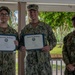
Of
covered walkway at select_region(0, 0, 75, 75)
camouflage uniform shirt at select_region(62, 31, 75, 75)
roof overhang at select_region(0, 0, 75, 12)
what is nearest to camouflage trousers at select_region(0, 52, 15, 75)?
covered walkway at select_region(0, 0, 75, 75)

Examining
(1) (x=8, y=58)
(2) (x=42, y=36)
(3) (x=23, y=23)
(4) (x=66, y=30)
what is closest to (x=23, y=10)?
(3) (x=23, y=23)

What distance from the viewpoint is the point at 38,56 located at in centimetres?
349

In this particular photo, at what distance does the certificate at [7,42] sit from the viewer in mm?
3451

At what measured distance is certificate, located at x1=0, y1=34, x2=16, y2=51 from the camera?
3451 millimetres

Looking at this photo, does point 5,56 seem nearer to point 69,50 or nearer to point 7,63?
point 7,63

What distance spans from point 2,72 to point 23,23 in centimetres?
116

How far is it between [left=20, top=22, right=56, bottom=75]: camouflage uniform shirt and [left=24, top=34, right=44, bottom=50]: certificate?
5 centimetres

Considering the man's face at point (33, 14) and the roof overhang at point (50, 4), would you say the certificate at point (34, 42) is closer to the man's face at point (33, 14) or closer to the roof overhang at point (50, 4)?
the man's face at point (33, 14)

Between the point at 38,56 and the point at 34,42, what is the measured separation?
0.76 ft

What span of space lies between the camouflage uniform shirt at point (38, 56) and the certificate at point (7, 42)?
14 cm

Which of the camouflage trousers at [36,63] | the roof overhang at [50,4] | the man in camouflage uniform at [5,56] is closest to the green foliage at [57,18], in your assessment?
the roof overhang at [50,4]

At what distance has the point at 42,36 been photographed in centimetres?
352

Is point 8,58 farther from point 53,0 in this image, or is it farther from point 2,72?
point 53,0

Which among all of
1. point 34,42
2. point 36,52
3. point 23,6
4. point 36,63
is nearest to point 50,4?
point 23,6
